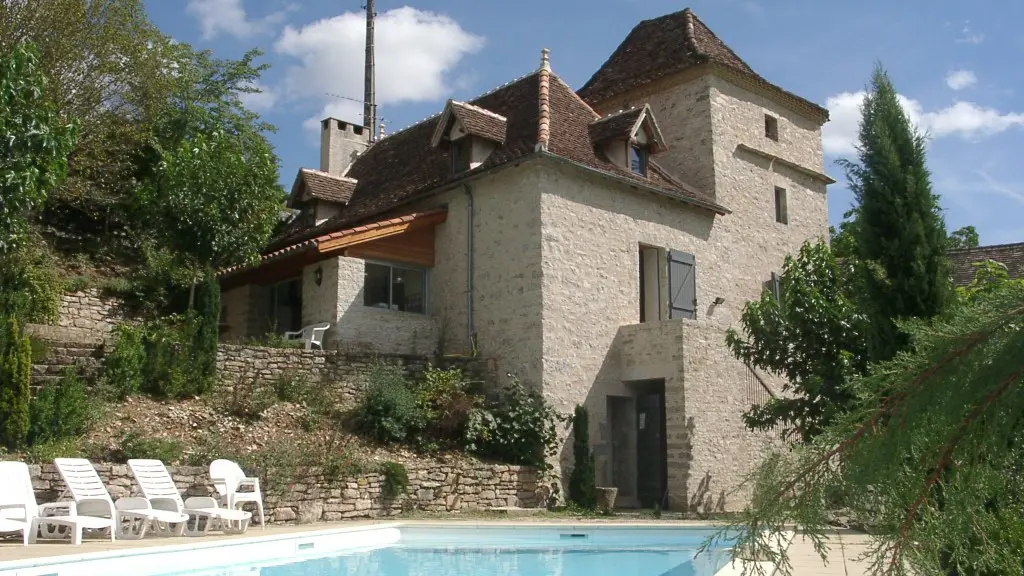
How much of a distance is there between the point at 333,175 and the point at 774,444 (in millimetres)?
13618

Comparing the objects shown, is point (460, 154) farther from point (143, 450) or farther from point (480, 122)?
point (143, 450)

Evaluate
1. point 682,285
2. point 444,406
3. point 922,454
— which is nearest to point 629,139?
point 682,285

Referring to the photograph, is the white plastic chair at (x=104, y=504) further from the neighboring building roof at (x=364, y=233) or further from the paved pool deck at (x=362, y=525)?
the neighboring building roof at (x=364, y=233)

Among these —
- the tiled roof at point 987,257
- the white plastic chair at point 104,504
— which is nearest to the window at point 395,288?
the white plastic chair at point 104,504

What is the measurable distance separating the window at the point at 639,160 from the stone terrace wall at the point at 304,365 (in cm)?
682

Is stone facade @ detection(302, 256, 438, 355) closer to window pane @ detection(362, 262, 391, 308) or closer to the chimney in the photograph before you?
window pane @ detection(362, 262, 391, 308)

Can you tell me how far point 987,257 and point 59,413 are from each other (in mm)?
26717

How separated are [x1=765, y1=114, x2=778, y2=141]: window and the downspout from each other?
904cm

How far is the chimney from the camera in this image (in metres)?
27.4

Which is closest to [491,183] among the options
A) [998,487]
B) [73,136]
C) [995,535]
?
[73,136]

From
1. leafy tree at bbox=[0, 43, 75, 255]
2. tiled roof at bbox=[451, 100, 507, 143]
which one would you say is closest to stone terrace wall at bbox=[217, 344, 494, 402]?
leafy tree at bbox=[0, 43, 75, 255]

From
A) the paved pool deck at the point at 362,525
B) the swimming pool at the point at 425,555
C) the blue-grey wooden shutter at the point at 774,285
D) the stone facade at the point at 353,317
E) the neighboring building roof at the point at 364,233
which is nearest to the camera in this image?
the paved pool deck at the point at 362,525

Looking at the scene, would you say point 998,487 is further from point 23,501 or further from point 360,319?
point 360,319

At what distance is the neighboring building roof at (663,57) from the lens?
23.7 metres
